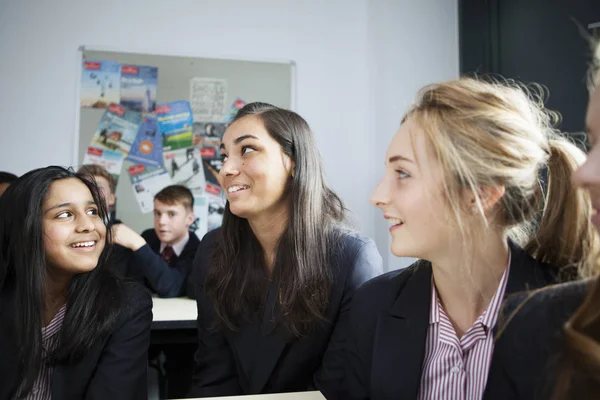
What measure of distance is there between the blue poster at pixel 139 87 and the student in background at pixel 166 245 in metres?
0.66

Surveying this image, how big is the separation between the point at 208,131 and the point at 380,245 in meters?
1.45

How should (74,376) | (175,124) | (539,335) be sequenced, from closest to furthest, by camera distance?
(539,335), (74,376), (175,124)

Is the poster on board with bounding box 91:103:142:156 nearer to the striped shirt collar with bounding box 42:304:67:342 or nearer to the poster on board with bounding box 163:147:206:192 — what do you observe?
the poster on board with bounding box 163:147:206:192

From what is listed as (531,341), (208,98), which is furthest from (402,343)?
(208,98)

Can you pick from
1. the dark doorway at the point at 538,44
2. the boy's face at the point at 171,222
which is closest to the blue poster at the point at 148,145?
the boy's face at the point at 171,222

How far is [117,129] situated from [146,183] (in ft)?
1.34

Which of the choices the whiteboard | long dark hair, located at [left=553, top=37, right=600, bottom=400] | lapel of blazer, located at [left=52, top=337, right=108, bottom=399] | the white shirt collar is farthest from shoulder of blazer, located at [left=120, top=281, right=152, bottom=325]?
the whiteboard

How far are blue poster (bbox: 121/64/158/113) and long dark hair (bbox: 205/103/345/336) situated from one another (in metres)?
1.97

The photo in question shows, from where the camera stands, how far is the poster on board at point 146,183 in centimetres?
344

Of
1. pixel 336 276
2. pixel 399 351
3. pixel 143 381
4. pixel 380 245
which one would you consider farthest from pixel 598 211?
pixel 380 245

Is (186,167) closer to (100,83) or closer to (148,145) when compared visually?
(148,145)

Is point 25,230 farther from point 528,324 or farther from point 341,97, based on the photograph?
point 341,97

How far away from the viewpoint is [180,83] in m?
3.52

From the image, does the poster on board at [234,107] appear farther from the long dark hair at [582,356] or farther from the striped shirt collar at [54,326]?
the long dark hair at [582,356]
